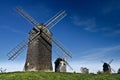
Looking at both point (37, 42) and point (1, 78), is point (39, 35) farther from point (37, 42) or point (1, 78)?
point (1, 78)

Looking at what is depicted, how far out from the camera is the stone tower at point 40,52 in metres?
42.8

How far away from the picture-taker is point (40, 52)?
43.3 m

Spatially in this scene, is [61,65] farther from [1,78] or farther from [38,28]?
[1,78]

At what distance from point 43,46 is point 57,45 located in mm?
4211

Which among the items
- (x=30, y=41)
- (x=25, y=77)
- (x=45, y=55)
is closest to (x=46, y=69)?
(x=45, y=55)

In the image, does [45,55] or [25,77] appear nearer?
[25,77]

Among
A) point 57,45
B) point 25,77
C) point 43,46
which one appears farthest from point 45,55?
point 25,77

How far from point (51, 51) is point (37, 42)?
3.18 meters

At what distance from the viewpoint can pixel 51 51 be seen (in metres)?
45.2

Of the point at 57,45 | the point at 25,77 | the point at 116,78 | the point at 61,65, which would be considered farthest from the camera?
the point at 61,65

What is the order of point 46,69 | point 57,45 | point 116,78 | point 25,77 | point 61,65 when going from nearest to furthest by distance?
point 25,77 < point 116,78 < point 46,69 < point 57,45 < point 61,65

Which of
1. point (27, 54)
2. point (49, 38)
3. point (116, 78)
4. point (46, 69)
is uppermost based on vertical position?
point (49, 38)

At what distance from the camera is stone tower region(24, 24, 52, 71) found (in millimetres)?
42844

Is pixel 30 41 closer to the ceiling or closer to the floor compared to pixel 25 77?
closer to the ceiling
